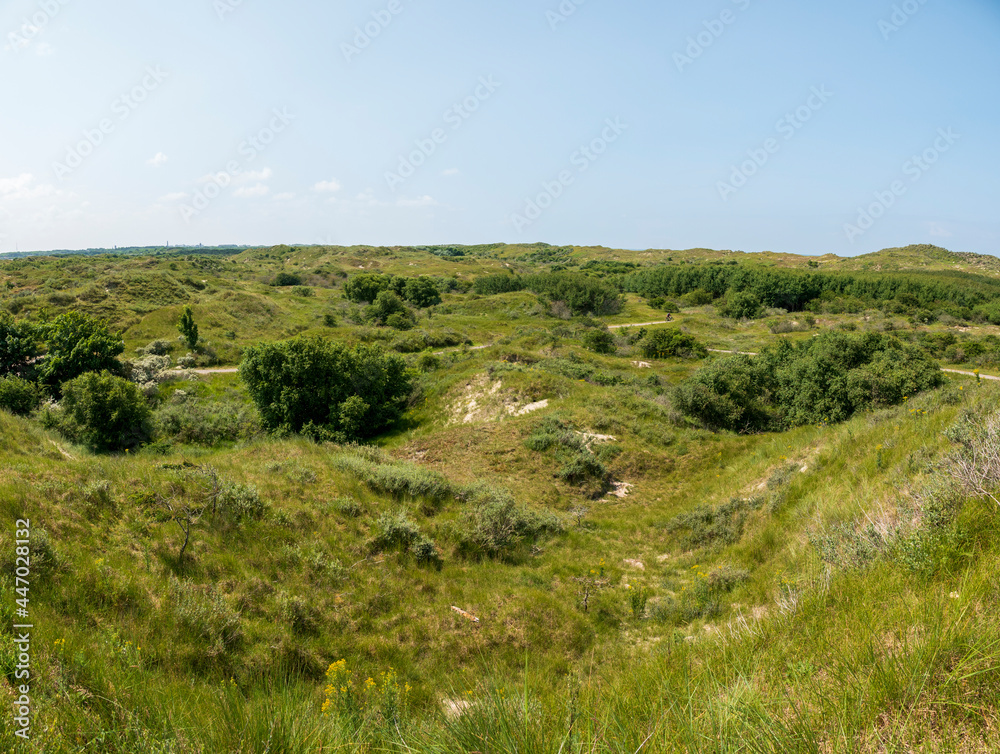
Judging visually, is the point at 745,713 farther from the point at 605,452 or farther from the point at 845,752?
the point at 605,452

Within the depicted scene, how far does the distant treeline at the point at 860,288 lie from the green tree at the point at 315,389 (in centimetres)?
7016

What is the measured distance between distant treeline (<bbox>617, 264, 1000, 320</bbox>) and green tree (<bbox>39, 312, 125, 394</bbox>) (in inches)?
3214

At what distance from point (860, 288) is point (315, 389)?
306 ft

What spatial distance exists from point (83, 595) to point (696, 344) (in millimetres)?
49121

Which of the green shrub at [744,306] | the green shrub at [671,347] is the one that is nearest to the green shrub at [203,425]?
the green shrub at [671,347]

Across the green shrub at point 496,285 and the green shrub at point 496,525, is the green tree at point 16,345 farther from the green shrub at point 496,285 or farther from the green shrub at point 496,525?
the green shrub at point 496,285

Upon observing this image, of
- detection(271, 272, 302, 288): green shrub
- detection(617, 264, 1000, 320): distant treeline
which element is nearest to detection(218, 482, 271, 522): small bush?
detection(617, 264, 1000, 320): distant treeline

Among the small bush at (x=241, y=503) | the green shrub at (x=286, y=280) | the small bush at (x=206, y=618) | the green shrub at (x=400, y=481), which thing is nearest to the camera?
the small bush at (x=206, y=618)

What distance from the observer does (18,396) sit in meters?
26.7

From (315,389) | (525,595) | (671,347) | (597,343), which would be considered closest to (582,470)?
(525,595)

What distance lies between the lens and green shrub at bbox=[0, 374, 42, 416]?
26.2m

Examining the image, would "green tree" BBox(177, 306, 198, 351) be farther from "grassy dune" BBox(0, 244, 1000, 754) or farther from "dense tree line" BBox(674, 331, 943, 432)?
"dense tree line" BBox(674, 331, 943, 432)

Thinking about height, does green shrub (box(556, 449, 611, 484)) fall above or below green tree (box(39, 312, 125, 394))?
below

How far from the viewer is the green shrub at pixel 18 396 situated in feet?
85.9
